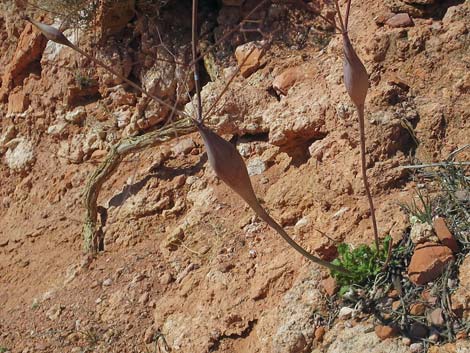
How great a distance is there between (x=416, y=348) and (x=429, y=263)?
36cm

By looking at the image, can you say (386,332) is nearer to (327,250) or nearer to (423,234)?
(423,234)

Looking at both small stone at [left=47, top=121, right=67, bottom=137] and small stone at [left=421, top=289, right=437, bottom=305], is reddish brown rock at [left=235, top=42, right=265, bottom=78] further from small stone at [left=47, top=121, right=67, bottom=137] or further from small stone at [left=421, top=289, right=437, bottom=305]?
small stone at [left=421, top=289, right=437, bottom=305]

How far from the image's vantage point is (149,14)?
4777 millimetres

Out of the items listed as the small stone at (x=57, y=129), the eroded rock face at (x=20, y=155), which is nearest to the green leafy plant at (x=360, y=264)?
the small stone at (x=57, y=129)

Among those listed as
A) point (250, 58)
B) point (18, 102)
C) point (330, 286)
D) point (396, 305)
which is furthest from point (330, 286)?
point (18, 102)

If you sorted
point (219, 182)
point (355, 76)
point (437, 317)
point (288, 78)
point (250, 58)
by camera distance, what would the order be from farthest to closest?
point (250, 58)
point (219, 182)
point (288, 78)
point (437, 317)
point (355, 76)

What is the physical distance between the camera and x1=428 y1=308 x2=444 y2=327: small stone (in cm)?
256

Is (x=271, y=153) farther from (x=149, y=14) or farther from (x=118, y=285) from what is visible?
(x=149, y=14)

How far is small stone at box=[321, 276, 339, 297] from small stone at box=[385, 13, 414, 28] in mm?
1376

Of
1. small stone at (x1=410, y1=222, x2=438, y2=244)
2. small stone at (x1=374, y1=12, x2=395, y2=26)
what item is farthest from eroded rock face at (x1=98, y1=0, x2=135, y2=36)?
small stone at (x1=410, y1=222, x2=438, y2=244)

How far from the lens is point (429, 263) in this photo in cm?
272

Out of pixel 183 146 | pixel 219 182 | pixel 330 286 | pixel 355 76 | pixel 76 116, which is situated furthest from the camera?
pixel 76 116

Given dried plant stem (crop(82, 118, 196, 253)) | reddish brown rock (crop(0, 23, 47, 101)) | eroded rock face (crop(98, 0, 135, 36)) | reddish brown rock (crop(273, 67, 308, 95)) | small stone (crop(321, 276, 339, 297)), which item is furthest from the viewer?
reddish brown rock (crop(0, 23, 47, 101))

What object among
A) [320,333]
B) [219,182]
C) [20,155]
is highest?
[20,155]
